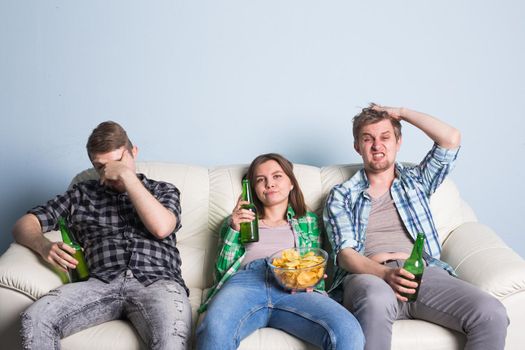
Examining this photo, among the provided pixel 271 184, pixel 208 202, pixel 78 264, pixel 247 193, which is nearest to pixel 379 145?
pixel 271 184

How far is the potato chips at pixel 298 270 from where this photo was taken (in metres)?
1.89

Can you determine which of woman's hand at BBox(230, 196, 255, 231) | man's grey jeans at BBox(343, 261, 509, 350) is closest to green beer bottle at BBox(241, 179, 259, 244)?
woman's hand at BBox(230, 196, 255, 231)

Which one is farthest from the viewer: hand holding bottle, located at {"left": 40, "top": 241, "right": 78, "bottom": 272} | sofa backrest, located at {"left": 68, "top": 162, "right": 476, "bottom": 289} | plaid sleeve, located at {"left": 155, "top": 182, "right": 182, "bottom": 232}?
sofa backrest, located at {"left": 68, "top": 162, "right": 476, "bottom": 289}

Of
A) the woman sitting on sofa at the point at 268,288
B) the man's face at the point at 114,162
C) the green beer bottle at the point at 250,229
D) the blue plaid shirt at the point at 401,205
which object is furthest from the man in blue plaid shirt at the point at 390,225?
the man's face at the point at 114,162

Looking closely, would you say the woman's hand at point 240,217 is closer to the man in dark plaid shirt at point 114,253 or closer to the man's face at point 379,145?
the man in dark plaid shirt at point 114,253

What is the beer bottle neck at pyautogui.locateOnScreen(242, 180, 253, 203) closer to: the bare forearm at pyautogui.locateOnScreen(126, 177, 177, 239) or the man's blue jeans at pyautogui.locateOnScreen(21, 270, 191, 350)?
the bare forearm at pyautogui.locateOnScreen(126, 177, 177, 239)

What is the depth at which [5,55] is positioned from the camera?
109 inches

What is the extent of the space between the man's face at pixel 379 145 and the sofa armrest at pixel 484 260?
1.42ft

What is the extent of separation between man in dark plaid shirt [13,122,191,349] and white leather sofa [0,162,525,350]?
0.21 feet

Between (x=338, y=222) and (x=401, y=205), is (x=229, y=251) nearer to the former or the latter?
(x=338, y=222)

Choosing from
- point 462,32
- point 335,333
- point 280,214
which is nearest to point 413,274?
point 335,333

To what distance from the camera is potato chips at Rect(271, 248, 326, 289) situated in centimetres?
189

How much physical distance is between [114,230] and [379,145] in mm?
1063

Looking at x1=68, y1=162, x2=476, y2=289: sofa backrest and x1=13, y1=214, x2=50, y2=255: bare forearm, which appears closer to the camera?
x1=13, y1=214, x2=50, y2=255: bare forearm
